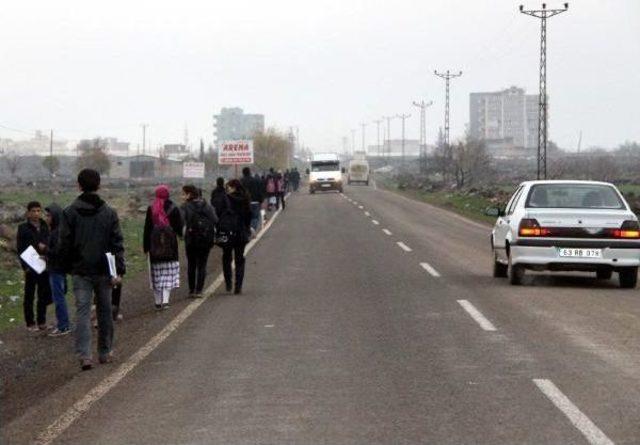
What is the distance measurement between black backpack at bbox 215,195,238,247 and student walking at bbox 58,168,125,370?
5.49m

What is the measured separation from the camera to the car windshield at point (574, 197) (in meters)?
15.1

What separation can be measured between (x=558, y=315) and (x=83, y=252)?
18.9ft

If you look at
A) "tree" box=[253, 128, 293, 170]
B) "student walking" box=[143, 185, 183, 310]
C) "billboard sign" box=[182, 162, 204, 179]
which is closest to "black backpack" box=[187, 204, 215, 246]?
"student walking" box=[143, 185, 183, 310]

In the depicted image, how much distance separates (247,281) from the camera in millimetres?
16828

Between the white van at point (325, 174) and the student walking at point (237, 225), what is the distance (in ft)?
166

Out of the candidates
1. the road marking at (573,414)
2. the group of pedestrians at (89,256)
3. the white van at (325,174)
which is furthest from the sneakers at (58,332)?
the white van at (325,174)

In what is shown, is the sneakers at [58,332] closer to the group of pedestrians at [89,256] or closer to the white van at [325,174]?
the group of pedestrians at [89,256]

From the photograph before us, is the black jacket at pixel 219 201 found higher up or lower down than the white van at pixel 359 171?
lower down

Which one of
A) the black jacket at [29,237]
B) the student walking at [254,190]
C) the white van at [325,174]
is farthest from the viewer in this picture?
the white van at [325,174]

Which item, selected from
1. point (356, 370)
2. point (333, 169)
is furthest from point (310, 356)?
point (333, 169)

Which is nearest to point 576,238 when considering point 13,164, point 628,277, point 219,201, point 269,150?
point 628,277

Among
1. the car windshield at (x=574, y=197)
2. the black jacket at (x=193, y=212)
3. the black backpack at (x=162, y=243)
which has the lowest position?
the black backpack at (x=162, y=243)

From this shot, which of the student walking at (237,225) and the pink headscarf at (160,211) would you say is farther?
the student walking at (237,225)

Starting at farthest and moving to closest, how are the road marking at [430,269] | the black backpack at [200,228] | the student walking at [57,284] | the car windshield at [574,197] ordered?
the road marking at [430,269]
the car windshield at [574,197]
the black backpack at [200,228]
the student walking at [57,284]
